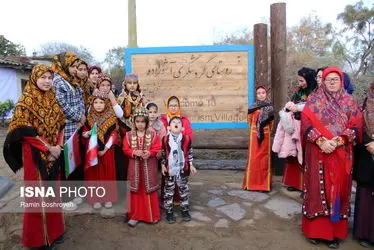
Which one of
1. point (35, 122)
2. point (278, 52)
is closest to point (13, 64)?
point (278, 52)

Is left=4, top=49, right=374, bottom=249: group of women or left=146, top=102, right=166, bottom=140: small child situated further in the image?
left=146, top=102, right=166, bottom=140: small child

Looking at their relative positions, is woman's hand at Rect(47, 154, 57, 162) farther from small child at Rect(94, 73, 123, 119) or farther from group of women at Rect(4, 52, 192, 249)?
small child at Rect(94, 73, 123, 119)

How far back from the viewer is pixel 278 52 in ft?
16.2

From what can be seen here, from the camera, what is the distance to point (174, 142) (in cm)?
346

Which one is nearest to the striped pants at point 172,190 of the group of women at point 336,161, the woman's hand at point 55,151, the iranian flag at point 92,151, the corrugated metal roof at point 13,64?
the iranian flag at point 92,151

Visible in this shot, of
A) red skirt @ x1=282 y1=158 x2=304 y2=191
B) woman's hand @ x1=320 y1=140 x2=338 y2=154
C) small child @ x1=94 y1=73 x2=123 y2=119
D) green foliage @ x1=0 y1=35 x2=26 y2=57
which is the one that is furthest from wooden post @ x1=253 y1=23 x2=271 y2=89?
green foliage @ x1=0 y1=35 x2=26 y2=57

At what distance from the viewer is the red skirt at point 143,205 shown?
11.4 feet

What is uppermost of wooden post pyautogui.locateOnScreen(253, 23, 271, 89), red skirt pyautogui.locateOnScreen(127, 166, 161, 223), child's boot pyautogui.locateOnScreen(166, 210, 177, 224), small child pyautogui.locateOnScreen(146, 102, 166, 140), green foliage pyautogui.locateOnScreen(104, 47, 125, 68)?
green foliage pyautogui.locateOnScreen(104, 47, 125, 68)

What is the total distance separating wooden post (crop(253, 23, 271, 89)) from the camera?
491cm

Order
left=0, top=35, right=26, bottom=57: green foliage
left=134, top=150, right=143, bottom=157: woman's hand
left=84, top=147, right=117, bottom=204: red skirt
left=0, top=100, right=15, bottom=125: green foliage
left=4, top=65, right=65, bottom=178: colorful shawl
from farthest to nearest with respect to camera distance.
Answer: left=0, top=35, right=26, bottom=57: green foliage, left=0, top=100, right=15, bottom=125: green foliage, left=84, top=147, right=117, bottom=204: red skirt, left=134, top=150, right=143, bottom=157: woman's hand, left=4, top=65, right=65, bottom=178: colorful shawl

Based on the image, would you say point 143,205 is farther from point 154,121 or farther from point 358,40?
point 358,40

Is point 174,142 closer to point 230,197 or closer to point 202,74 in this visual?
point 230,197

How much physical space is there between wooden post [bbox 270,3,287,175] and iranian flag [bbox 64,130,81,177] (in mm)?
3078

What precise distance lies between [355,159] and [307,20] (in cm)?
2149
